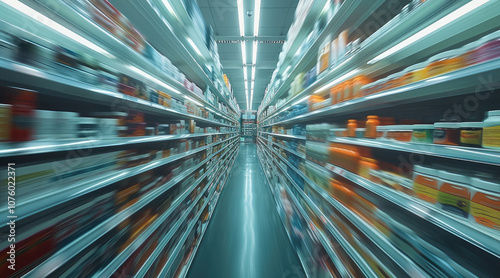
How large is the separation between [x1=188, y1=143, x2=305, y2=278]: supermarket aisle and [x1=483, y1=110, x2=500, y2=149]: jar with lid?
1.99m

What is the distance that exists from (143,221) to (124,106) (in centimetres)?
84

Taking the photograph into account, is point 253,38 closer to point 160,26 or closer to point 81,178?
point 160,26

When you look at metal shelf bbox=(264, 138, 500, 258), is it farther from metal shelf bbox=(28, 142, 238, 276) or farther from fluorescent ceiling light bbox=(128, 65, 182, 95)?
fluorescent ceiling light bbox=(128, 65, 182, 95)

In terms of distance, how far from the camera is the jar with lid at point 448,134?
2.33ft


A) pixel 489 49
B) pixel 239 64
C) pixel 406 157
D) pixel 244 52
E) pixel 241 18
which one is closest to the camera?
pixel 489 49

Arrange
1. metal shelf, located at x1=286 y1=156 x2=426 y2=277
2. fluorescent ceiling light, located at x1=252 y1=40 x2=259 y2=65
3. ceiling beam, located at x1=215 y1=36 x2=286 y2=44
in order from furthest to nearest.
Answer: fluorescent ceiling light, located at x1=252 y1=40 x2=259 y2=65, ceiling beam, located at x1=215 y1=36 x2=286 y2=44, metal shelf, located at x1=286 y1=156 x2=426 y2=277

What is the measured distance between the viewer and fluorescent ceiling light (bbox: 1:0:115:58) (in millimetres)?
610

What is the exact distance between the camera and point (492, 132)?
58 cm

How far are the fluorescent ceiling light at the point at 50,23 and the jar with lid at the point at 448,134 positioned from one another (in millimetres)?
1640

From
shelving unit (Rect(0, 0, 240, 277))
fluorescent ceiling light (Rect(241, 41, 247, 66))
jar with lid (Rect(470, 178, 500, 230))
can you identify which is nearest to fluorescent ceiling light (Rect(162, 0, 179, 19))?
shelving unit (Rect(0, 0, 240, 277))

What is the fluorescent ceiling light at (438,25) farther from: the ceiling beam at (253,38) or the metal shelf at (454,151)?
the ceiling beam at (253,38)

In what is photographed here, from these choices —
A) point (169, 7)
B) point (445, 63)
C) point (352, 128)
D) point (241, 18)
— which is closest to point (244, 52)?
point (241, 18)

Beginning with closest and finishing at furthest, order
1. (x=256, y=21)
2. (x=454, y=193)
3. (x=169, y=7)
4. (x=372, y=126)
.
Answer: (x=454, y=193), (x=372, y=126), (x=169, y=7), (x=256, y=21)

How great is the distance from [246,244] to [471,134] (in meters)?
2.42
